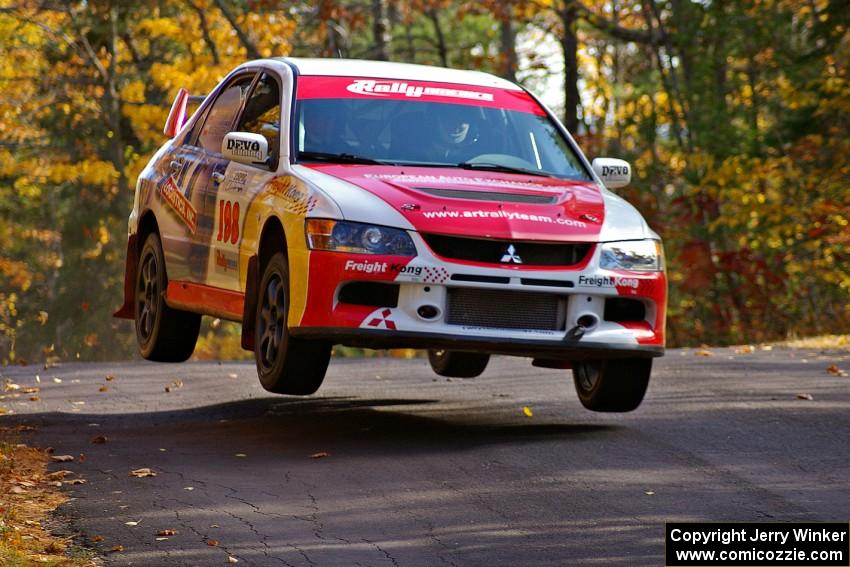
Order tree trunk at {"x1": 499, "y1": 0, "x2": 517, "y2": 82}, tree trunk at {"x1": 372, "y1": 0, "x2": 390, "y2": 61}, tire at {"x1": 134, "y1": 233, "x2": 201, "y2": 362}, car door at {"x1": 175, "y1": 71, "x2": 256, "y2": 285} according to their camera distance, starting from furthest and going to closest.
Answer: tree trunk at {"x1": 372, "y1": 0, "x2": 390, "y2": 61} → tree trunk at {"x1": 499, "y1": 0, "x2": 517, "y2": 82} → tire at {"x1": 134, "y1": 233, "x2": 201, "y2": 362} → car door at {"x1": 175, "y1": 71, "x2": 256, "y2": 285}

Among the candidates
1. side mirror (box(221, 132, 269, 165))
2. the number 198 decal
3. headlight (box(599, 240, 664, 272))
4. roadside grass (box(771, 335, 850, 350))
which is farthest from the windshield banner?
roadside grass (box(771, 335, 850, 350))

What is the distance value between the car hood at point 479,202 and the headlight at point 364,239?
0.37 feet

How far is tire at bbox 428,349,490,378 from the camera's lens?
1258cm

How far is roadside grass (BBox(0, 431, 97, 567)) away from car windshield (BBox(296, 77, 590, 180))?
230 centimetres

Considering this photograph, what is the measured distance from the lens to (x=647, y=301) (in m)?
9.27

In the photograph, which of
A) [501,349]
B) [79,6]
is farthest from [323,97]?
[79,6]

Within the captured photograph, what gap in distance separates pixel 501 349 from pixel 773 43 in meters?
19.1

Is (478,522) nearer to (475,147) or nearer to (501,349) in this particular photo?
(501,349)

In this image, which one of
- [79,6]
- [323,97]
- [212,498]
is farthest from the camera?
[79,6]

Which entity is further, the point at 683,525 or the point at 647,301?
the point at 647,301

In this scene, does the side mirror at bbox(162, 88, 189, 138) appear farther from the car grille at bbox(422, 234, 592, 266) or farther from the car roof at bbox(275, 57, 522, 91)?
the car grille at bbox(422, 234, 592, 266)

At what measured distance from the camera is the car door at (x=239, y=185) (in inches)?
386

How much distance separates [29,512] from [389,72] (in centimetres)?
410

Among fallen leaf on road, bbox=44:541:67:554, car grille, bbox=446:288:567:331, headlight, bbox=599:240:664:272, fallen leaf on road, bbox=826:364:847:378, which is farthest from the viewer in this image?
fallen leaf on road, bbox=826:364:847:378
